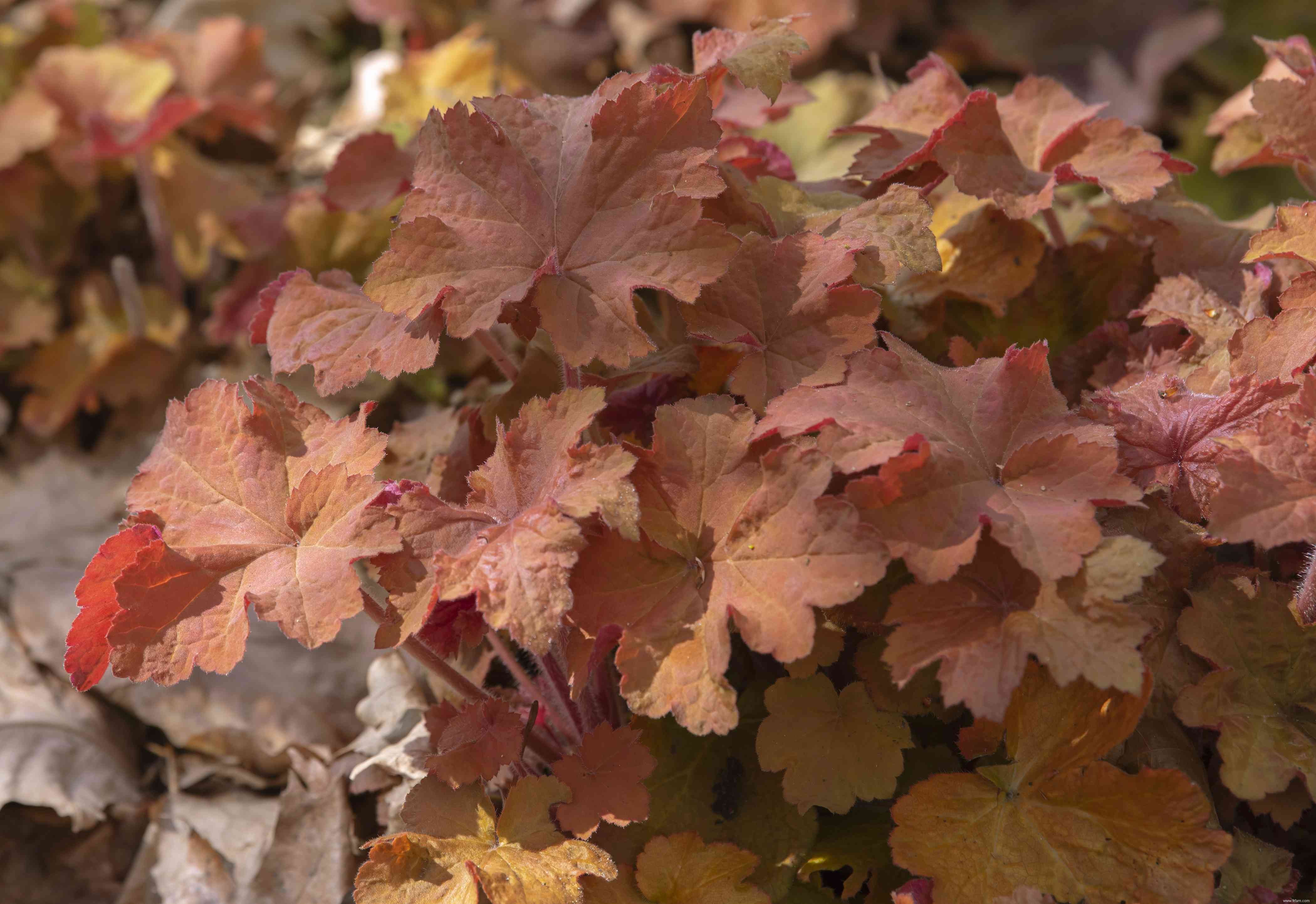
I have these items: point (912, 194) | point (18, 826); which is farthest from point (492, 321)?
point (18, 826)

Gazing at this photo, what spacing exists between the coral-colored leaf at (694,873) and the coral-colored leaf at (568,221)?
48 centimetres

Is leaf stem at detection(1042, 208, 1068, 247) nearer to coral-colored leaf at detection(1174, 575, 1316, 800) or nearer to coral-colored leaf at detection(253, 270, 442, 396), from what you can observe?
coral-colored leaf at detection(1174, 575, 1316, 800)

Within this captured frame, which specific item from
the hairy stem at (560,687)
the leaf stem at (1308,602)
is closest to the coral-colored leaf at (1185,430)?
the leaf stem at (1308,602)

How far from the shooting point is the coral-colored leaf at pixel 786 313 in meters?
1.04

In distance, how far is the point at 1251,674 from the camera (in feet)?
3.33

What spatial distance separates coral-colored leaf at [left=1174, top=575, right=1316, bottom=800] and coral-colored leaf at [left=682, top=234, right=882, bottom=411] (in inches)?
16.8

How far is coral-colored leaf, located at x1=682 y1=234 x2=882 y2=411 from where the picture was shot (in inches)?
40.8

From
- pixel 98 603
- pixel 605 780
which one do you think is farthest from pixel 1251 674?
pixel 98 603

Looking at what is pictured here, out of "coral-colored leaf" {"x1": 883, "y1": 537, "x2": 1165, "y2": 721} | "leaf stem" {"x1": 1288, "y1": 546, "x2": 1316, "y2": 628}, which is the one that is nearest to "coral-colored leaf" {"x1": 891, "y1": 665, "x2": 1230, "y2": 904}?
"coral-colored leaf" {"x1": 883, "y1": 537, "x2": 1165, "y2": 721}

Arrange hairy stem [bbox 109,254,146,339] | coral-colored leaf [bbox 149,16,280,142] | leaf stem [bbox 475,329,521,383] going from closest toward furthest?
leaf stem [bbox 475,329,521,383] → hairy stem [bbox 109,254,146,339] → coral-colored leaf [bbox 149,16,280,142]

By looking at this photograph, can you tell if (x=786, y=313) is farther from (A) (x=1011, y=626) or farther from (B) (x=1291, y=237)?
(B) (x=1291, y=237)

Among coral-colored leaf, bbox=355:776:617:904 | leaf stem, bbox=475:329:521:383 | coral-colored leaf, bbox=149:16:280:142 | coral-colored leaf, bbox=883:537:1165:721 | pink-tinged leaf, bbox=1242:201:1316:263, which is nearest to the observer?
coral-colored leaf, bbox=883:537:1165:721

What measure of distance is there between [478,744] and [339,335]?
0.44m

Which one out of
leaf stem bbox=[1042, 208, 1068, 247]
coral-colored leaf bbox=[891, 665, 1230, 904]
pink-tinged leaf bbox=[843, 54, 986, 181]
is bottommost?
coral-colored leaf bbox=[891, 665, 1230, 904]
